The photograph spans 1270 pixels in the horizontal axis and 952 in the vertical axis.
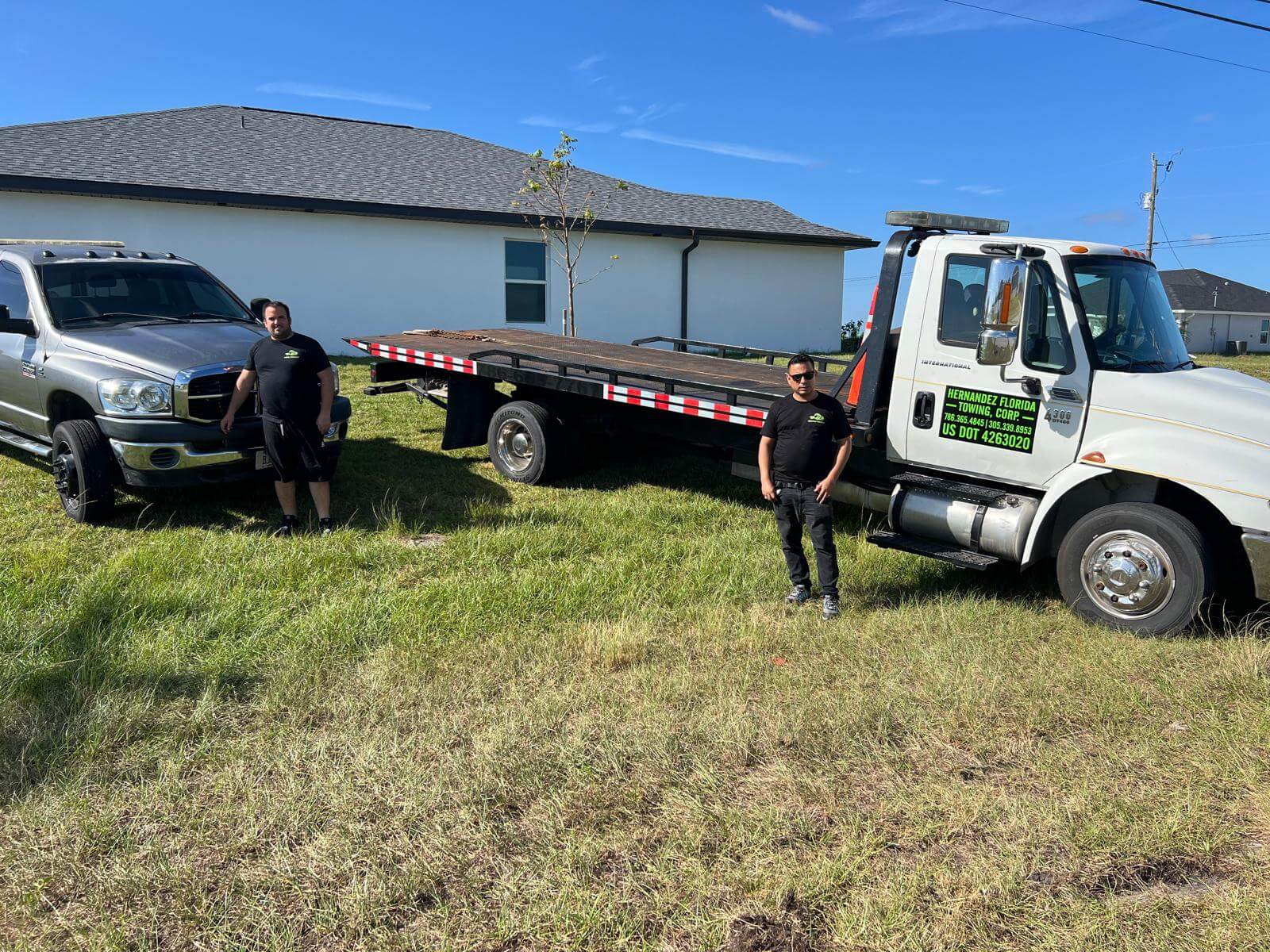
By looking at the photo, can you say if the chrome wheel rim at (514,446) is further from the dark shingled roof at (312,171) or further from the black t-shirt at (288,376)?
the dark shingled roof at (312,171)

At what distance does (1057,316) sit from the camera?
551cm

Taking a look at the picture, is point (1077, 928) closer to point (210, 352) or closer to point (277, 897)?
point (277, 897)

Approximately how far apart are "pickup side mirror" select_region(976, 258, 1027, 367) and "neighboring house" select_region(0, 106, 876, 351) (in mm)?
14501

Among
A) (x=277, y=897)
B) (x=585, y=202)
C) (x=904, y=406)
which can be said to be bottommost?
(x=277, y=897)

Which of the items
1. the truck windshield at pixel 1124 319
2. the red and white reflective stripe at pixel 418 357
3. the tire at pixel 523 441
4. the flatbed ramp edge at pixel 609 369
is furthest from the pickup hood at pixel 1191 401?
the red and white reflective stripe at pixel 418 357

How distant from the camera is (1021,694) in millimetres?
4402

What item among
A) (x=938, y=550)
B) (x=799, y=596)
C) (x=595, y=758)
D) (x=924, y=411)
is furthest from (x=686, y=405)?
(x=595, y=758)

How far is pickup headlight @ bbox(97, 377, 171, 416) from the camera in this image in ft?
21.7

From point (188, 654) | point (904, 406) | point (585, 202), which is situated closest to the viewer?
point (188, 654)

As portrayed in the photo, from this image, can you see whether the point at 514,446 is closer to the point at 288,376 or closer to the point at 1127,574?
the point at 288,376

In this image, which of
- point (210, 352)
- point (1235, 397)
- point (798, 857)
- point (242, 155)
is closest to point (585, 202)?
point (242, 155)

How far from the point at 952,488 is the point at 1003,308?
1255 mm

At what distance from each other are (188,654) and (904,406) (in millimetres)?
4467

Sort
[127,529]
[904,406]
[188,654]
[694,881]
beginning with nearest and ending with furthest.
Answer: [694,881] → [188,654] → [904,406] → [127,529]
